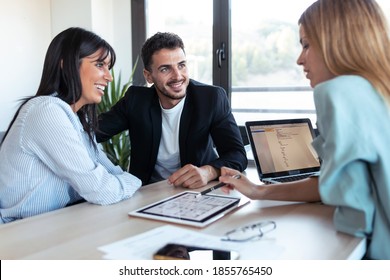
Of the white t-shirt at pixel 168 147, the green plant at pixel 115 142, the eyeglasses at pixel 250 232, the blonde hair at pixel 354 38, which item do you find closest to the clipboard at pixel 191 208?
the eyeglasses at pixel 250 232

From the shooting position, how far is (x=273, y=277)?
2.64ft

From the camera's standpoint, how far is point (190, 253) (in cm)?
83

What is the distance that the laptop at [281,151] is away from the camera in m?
1.64

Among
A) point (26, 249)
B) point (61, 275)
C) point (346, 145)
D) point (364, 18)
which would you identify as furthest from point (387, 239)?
point (26, 249)

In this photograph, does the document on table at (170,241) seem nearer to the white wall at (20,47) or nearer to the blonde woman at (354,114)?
the blonde woman at (354,114)

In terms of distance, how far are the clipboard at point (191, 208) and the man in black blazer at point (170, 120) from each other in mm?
545

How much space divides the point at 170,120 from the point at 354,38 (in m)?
1.18

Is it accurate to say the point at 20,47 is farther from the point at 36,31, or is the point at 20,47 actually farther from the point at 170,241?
the point at 170,241

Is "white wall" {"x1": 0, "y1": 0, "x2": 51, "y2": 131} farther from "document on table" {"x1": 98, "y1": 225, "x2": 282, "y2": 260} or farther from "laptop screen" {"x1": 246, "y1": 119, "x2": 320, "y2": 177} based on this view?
"document on table" {"x1": 98, "y1": 225, "x2": 282, "y2": 260}

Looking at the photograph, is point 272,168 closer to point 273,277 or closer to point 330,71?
point 330,71

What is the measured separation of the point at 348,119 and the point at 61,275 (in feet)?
2.19

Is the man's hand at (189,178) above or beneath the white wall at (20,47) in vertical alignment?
beneath

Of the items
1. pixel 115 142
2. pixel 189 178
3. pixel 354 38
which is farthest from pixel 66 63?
pixel 115 142

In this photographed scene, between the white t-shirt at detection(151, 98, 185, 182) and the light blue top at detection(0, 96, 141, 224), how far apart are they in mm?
658
